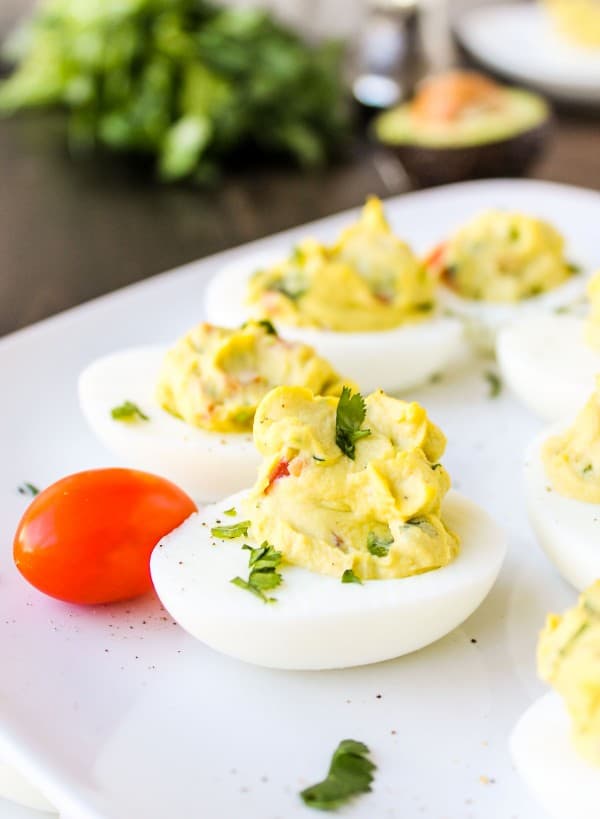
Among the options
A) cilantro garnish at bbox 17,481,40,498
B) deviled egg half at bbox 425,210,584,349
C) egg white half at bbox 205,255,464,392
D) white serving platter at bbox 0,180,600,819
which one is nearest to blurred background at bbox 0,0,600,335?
egg white half at bbox 205,255,464,392

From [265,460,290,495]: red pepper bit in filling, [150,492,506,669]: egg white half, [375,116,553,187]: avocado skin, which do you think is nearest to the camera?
[150,492,506,669]: egg white half

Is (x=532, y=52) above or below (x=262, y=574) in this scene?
below

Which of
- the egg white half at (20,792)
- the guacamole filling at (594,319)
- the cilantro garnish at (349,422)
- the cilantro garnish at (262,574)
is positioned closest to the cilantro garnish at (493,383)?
the guacamole filling at (594,319)

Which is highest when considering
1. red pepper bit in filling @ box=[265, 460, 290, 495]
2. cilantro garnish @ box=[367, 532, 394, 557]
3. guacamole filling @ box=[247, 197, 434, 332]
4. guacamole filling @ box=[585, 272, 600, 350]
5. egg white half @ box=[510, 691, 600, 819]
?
red pepper bit in filling @ box=[265, 460, 290, 495]

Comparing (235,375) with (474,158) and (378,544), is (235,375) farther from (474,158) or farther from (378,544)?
(474,158)

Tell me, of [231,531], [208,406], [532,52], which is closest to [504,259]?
[208,406]

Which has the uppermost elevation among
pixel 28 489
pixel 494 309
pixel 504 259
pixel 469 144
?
pixel 28 489

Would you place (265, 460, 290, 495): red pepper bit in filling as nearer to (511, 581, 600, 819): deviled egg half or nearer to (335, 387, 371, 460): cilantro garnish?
(335, 387, 371, 460): cilantro garnish
